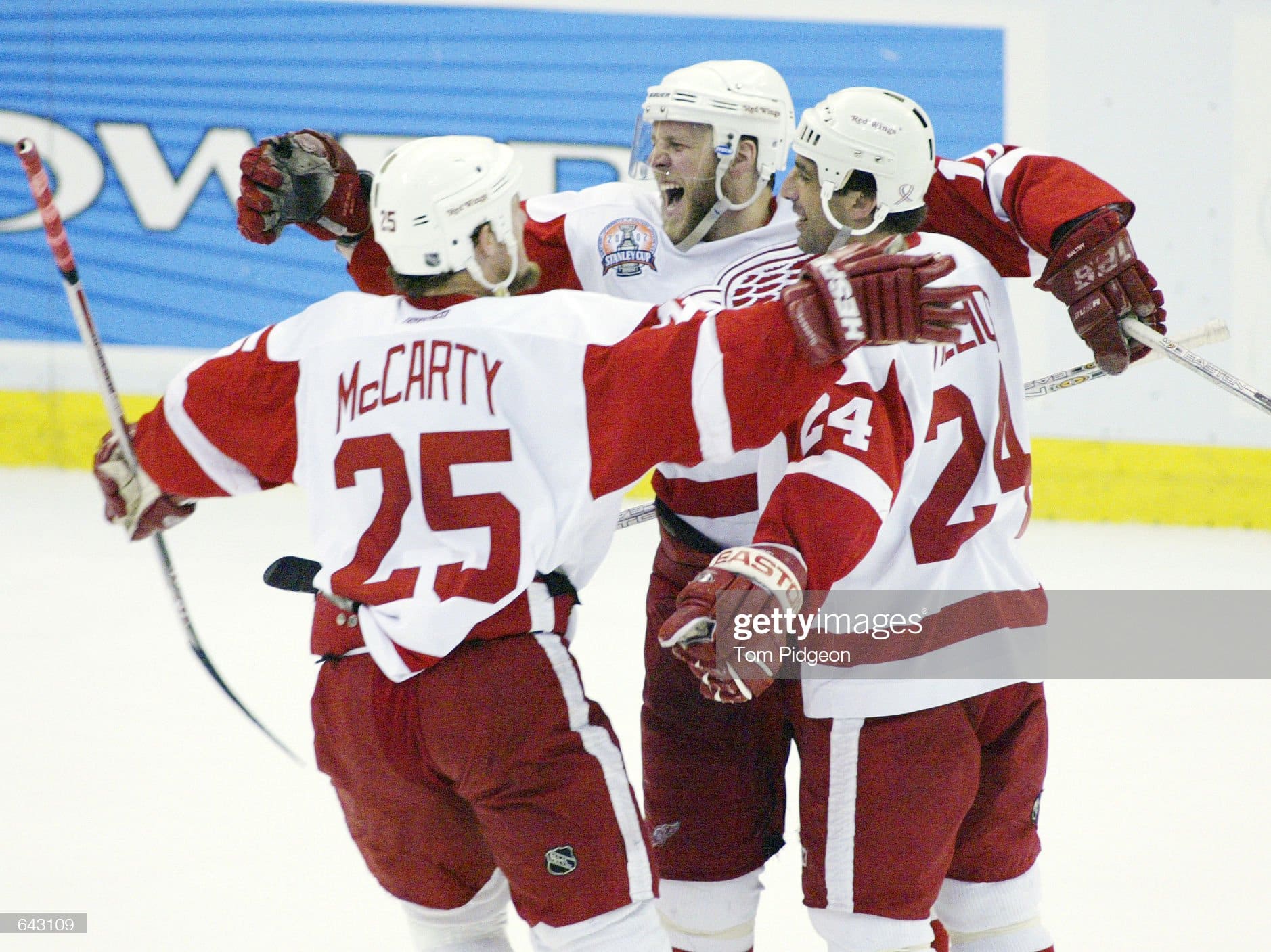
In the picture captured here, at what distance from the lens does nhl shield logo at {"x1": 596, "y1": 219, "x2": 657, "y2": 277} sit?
7.59ft

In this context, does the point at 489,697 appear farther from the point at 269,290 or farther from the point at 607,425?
the point at 269,290

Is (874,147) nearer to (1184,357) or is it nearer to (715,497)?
(715,497)

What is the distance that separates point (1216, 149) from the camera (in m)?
5.21

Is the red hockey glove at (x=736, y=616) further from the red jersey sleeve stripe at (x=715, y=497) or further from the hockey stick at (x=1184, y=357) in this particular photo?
the hockey stick at (x=1184, y=357)

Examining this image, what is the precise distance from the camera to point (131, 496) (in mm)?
1988

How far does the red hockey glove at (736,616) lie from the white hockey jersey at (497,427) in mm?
129

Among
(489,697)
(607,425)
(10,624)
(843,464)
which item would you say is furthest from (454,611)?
(10,624)

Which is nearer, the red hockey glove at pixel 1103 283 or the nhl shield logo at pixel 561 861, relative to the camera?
the nhl shield logo at pixel 561 861

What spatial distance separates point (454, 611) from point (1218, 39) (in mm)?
4402

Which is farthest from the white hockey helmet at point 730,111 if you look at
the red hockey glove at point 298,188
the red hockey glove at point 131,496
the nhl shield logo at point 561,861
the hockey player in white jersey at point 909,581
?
the nhl shield logo at point 561,861

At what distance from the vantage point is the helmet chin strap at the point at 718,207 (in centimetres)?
226

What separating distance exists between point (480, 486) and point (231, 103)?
13.9ft

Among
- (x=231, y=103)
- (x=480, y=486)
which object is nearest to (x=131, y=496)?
(x=480, y=486)

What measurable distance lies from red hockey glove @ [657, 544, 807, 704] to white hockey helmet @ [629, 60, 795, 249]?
732 mm
